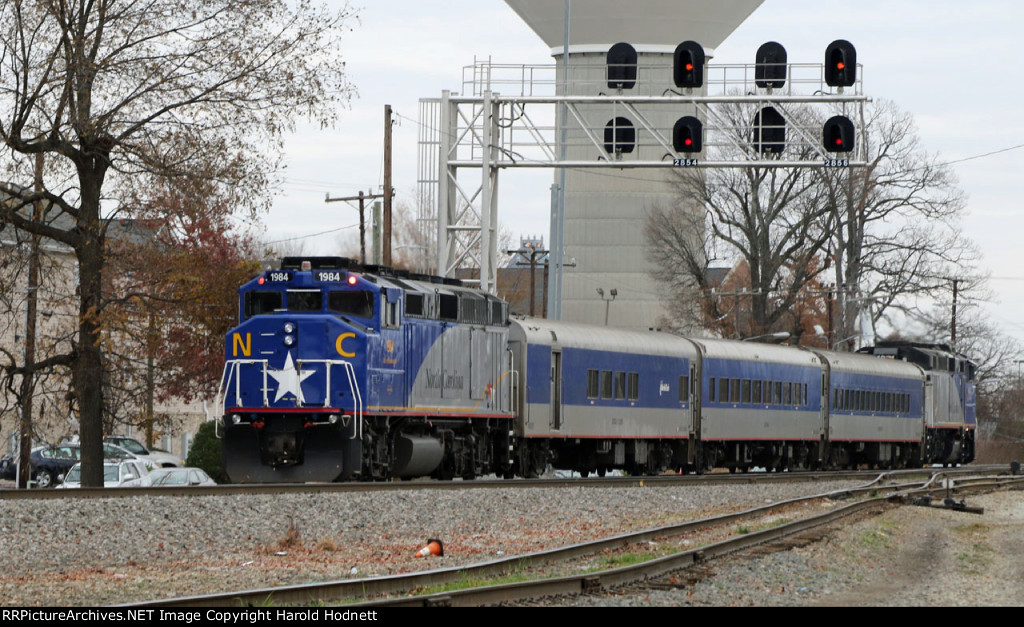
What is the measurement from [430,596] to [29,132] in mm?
19884

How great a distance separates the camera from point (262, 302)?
24172 millimetres

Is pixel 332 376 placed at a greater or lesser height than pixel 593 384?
greater

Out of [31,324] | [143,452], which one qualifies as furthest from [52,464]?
[31,324]

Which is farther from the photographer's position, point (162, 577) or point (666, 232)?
point (666, 232)

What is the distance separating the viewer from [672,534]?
18219 mm

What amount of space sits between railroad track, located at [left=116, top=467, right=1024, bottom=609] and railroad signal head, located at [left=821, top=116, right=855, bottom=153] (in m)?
10.6

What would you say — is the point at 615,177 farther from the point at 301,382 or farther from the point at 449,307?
the point at 301,382

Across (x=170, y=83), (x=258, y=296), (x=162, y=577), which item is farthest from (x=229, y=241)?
(x=162, y=577)

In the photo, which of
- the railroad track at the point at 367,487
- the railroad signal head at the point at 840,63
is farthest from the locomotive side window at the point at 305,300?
the railroad signal head at the point at 840,63

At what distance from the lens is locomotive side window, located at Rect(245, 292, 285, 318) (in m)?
24.1

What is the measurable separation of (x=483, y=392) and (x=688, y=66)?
8254mm

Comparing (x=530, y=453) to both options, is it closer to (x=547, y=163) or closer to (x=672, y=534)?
(x=547, y=163)

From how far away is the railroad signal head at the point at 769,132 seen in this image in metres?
33.9

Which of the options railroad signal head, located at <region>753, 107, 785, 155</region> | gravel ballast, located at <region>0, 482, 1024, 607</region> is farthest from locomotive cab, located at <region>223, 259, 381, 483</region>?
railroad signal head, located at <region>753, 107, 785, 155</region>
